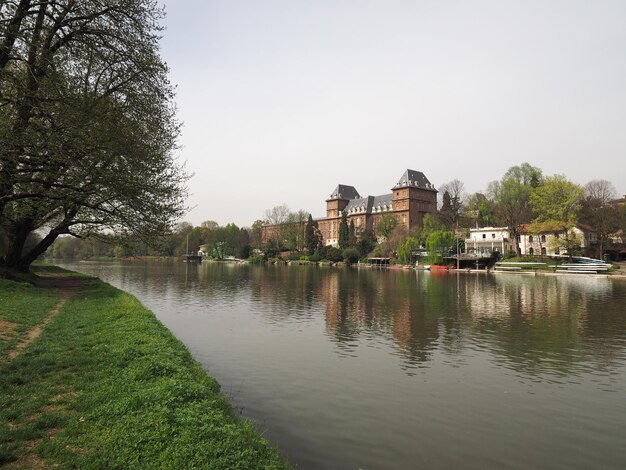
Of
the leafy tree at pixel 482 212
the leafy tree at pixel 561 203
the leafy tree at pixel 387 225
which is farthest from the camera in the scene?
the leafy tree at pixel 387 225

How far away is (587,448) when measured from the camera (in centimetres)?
855

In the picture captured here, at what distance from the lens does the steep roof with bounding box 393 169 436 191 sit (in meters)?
126

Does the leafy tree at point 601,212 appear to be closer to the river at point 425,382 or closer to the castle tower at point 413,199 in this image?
the castle tower at point 413,199

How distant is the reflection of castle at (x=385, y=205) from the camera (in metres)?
124

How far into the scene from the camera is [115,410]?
24.3 ft

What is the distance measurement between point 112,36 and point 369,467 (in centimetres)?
1847

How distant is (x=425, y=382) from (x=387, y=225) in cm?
10148

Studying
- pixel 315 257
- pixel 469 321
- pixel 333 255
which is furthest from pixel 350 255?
pixel 469 321

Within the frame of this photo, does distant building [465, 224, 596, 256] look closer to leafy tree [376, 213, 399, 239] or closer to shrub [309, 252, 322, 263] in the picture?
leafy tree [376, 213, 399, 239]

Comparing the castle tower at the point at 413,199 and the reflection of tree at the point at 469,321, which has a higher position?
the castle tower at the point at 413,199

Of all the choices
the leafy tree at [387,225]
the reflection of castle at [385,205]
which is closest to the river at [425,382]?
the leafy tree at [387,225]

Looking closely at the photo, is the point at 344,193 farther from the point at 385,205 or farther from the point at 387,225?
the point at 387,225

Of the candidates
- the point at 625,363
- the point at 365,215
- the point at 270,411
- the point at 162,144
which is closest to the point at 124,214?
the point at 162,144

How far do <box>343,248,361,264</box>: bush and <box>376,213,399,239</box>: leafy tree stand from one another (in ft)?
30.8
